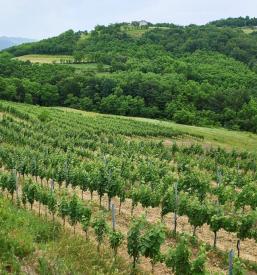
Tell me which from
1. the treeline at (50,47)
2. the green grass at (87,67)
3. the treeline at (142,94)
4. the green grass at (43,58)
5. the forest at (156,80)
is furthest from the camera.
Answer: the treeline at (50,47)

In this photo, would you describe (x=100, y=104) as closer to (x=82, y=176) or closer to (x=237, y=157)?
(x=237, y=157)

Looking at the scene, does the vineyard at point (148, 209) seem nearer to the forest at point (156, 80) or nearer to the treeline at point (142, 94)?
the treeline at point (142, 94)

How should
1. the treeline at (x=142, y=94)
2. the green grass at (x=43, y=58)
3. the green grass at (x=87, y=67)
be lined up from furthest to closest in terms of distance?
the green grass at (x=43, y=58) < the green grass at (x=87, y=67) < the treeline at (x=142, y=94)

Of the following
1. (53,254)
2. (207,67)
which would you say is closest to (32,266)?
(53,254)

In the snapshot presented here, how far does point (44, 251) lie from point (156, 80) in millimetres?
97571

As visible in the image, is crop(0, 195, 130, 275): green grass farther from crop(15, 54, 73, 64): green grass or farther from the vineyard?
crop(15, 54, 73, 64): green grass

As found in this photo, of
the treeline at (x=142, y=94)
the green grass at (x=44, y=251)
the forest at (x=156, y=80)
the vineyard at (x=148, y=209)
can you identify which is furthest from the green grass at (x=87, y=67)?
the green grass at (x=44, y=251)

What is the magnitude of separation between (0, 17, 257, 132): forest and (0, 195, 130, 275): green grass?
8015 centimetres

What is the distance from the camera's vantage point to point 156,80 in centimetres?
10944

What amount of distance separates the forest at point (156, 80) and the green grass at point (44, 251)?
80.1m

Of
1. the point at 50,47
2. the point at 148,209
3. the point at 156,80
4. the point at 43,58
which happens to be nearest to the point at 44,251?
the point at 148,209

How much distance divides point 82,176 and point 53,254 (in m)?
10.5

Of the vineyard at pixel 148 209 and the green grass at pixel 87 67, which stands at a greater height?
the vineyard at pixel 148 209

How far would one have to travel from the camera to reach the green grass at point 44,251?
41.8 feet
